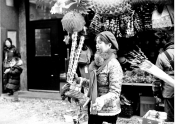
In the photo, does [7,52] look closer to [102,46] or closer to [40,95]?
[40,95]

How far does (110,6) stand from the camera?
3.96 meters

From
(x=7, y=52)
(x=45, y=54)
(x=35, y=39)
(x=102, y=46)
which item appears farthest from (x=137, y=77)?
(x=7, y=52)

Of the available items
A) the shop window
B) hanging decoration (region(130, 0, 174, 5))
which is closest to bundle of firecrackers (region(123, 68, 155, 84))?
hanging decoration (region(130, 0, 174, 5))

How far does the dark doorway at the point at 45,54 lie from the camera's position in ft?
26.1

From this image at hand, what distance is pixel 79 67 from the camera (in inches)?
215

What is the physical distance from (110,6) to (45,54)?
473cm

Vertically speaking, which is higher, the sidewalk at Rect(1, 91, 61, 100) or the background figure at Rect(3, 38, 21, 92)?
the background figure at Rect(3, 38, 21, 92)

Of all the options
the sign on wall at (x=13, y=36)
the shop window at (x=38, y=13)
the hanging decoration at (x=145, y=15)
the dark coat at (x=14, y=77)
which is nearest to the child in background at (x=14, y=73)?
the dark coat at (x=14, y=77)

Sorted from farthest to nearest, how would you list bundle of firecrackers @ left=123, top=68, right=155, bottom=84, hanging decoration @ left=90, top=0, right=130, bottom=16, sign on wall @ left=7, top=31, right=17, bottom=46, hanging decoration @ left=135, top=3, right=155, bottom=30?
sign on wall @ left=7, top=31, right=17, bottom=46, bundle of firecrackers @ left=123, top=68, right=155, bottom=84, hanging decoration @ left=135, top=3, right=155, bottom=30, hanging decoration @ left=90, top=0, right=130, bottom=16

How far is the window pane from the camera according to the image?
8.15 metres

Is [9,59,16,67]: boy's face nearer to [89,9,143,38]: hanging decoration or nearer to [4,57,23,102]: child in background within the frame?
[4,57,23,102]: child in background

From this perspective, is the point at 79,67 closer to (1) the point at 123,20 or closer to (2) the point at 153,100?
(1) the point at 123,20

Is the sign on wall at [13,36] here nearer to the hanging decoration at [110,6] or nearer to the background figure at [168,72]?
the hanging decoration at [110,6]

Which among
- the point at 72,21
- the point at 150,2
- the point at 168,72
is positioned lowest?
the point at 168,72
